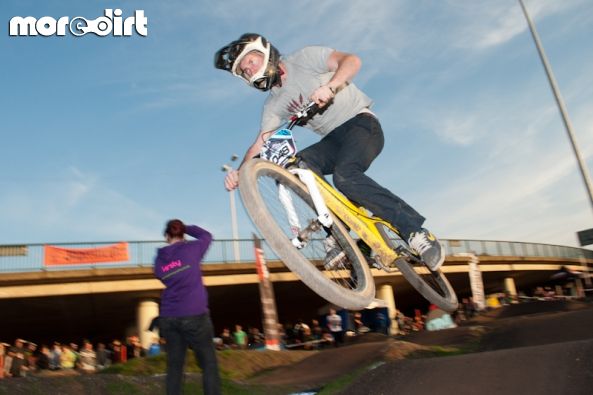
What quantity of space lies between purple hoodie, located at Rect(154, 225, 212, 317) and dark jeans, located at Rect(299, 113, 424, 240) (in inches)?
59.1

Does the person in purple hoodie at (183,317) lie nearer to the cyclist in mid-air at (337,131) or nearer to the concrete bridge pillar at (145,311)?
the cyclist in mid-air at (337,131)

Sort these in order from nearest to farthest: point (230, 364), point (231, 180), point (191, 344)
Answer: point (191, 344)
point (231, 180)
point (230, 364)

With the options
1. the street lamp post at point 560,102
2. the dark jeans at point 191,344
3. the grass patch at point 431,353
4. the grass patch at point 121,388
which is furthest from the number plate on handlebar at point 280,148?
the street lamp post at point 560,102

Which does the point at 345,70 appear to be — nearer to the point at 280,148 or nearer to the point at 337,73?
the point at 337,73

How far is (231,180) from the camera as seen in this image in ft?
15.2

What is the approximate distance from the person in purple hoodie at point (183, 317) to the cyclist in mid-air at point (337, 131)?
85 centimetres

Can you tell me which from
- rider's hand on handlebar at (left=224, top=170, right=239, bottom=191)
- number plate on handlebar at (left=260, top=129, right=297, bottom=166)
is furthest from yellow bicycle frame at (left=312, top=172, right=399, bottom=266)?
rider's hand on handlebar at (left=224, top=170, right=239, bottom=191)

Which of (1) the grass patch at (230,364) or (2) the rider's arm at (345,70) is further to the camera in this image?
(1) the grass patch at (230,364)

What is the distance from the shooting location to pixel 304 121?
458cm

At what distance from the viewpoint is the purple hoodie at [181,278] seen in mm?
4097

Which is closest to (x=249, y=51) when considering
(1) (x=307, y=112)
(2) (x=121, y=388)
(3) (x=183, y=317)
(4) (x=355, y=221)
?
(1) (x=307, y=112)

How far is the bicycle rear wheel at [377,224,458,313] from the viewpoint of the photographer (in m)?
5.24

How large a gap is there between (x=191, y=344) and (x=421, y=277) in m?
3.12

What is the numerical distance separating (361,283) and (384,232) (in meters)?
0.63
